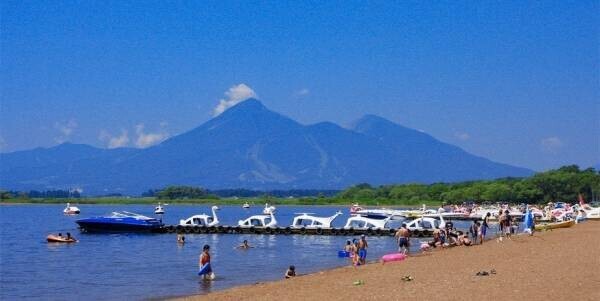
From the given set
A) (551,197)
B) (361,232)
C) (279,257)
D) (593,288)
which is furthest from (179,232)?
(551,197)

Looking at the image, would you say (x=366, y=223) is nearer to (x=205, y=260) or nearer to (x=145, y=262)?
(x=145, y=262)

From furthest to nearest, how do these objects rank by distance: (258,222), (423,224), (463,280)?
(258,222) → (423,224) → (463,280)

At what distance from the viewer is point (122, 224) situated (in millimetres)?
75062

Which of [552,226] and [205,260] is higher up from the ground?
[552,226]

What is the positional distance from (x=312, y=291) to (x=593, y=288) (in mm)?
8479

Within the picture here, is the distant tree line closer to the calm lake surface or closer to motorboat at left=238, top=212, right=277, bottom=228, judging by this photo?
motorboat at left=238, top=212, right=277, bottom=228

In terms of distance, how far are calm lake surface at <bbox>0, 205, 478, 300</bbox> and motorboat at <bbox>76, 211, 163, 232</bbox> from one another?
1.85 m

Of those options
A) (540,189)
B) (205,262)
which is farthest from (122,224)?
(540,189)

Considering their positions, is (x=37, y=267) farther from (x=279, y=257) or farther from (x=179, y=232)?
(x=179, y=232)

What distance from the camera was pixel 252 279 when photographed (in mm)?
35562

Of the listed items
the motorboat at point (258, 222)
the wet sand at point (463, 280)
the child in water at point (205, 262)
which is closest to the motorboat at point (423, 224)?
the motorboat at point (258, 222)

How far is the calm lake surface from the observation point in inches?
1289

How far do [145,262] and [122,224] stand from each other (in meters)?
30.6

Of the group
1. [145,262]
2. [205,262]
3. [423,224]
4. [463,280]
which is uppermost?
[423,224]
